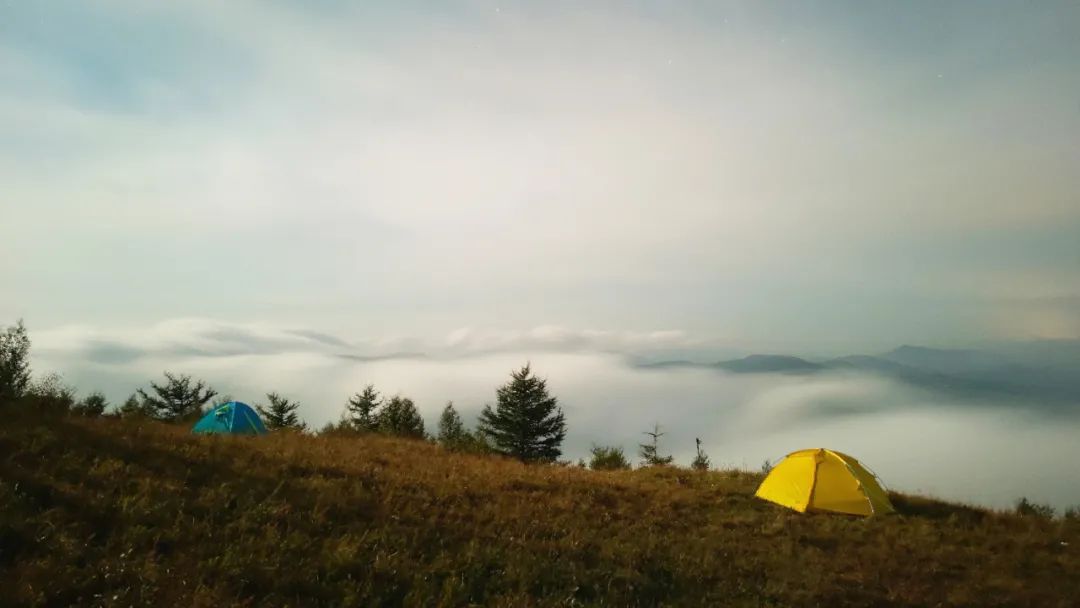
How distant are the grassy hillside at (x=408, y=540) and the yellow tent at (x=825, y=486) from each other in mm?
784

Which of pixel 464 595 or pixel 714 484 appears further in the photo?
pixel 714 484

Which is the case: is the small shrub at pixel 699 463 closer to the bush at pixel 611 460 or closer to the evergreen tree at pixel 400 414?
the bush at pixel 611 460

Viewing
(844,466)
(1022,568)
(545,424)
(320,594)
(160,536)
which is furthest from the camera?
(545,424)

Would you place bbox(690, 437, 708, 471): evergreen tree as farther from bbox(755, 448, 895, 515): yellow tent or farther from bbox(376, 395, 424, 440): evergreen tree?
bbox(376, 395, 424, 440): evergreen tree

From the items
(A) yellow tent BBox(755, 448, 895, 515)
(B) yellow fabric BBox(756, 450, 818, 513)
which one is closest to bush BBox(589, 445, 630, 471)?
(B) yellow fabric BBox(756, 450, 818, 513)

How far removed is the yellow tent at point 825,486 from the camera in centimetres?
1619

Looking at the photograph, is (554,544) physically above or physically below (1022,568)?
above

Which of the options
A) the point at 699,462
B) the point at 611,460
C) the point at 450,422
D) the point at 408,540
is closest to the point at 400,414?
the point at 450,422

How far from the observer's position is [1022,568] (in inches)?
475

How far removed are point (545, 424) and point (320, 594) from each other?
1903 inches

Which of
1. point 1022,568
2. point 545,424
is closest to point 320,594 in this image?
point 1022,568

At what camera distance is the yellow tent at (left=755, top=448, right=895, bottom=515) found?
1619 cm

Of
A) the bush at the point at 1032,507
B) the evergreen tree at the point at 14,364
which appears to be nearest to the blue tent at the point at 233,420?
the evergreen tree at the point at 14,364

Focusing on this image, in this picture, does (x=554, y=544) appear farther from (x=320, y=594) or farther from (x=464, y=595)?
(x=320, y=594)
